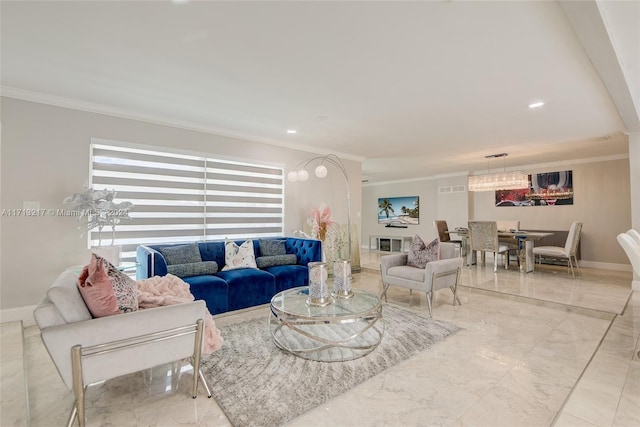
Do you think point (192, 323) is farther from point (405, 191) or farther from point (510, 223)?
point (405, 191)

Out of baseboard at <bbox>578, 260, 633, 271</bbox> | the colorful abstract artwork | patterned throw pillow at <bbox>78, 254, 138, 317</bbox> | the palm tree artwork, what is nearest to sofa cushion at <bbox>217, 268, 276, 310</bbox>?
patterned throw pillow at <bbox>78, 254, 138, 317</bbox>

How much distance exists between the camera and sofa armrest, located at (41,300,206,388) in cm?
154

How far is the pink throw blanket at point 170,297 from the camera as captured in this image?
2.12 meters

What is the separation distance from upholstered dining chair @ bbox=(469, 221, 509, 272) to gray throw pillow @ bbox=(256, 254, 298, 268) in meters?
4.06

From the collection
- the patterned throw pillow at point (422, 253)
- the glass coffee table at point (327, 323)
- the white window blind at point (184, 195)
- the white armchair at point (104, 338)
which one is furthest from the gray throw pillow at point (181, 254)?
the patterned throw pillow at point (422, 253)

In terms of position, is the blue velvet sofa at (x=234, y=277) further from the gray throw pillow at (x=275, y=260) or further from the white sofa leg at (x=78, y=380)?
the white sofa leg at (x=78, y=380)

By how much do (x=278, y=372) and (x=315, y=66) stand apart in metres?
2.57

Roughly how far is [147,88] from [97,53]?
→ 639 mm

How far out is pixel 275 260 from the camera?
421cm

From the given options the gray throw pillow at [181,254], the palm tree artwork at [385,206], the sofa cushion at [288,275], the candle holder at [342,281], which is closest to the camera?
the candle holder at [342,281]

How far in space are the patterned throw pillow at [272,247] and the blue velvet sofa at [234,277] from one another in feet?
0.26

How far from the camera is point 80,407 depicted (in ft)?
5.16

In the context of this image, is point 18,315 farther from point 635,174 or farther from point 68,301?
point 635,174

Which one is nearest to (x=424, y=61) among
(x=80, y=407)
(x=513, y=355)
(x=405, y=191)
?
(x=513, y=355)
